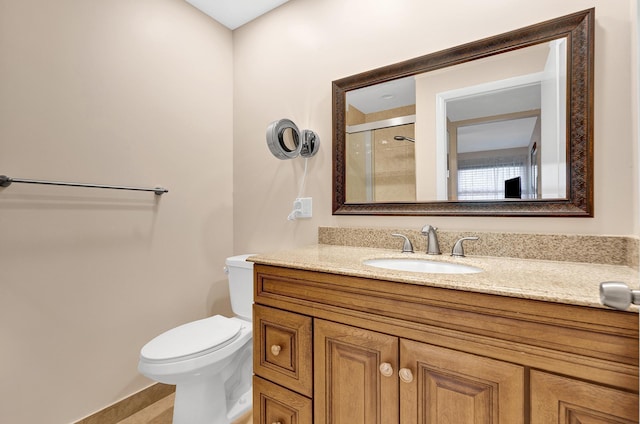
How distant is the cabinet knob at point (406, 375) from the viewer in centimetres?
77

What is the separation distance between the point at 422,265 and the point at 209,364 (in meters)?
0.98

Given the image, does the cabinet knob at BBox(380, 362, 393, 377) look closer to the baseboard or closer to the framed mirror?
the framed mirror

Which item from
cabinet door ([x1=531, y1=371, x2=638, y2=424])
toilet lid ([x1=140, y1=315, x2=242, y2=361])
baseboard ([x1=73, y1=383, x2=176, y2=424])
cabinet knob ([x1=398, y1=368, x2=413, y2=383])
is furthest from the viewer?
baseboard ([x1=73, y1=383, x2=176, y2=424])

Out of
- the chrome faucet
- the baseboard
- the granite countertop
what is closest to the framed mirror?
the chrome faucet

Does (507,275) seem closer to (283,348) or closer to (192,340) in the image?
(283,348)

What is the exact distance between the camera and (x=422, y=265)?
117 cm

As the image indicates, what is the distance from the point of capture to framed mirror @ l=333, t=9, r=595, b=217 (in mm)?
1035

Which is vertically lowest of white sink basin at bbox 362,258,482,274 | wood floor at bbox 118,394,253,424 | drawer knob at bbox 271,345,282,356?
wood floor at bbox 118,394,253,424

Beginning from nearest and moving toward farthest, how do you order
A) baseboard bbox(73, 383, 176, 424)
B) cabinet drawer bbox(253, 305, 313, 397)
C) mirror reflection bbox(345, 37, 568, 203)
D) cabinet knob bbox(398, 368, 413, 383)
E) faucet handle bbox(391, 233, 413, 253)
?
cabinet knob bbox(398, 368, 413, 383)
cabinet drawer bbox(253, 305, 313, 397)
mirror reflection bbox(345, 37, 568, 203)
faucet handle bbox(391, 233, 413, 253)
baseboard bbox(73, 383, 176, 424)

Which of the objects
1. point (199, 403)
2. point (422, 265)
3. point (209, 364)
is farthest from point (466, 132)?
point (199, 403)

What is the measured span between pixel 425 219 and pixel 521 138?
48 cm

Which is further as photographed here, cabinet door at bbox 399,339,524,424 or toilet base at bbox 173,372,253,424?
toilet base at bbox 173,372,253,424

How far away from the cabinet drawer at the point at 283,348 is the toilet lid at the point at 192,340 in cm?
27

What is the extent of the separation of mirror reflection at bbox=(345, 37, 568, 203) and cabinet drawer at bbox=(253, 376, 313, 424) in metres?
0.91
